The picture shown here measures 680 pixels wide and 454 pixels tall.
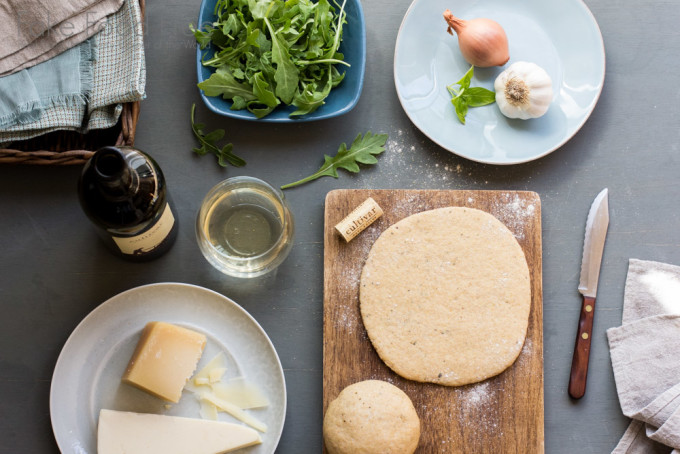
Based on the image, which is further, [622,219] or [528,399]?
[622,219]

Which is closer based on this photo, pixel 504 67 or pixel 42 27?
pixel 42 27

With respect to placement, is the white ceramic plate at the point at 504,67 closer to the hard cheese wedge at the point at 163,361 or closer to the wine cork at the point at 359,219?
the wine cork at the point at 359,219

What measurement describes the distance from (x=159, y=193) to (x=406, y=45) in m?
0.69

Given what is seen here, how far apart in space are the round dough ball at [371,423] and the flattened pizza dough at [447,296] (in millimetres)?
95

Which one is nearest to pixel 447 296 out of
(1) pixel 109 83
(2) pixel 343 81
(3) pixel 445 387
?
(3) pixel 445 387

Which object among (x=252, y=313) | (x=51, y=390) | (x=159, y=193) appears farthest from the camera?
(x=252, y=313)

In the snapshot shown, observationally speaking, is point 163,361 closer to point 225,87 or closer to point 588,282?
point 225,87

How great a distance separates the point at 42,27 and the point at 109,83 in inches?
6.8

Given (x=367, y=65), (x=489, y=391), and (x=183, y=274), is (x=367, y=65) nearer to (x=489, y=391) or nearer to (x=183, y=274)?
(x=183, y=274)

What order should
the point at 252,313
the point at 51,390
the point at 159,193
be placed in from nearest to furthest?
1. the point at 159,193
2. the point at 51,390
3. the point at 252,313

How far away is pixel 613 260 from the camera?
1.44 metres

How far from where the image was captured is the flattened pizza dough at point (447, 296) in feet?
4.31

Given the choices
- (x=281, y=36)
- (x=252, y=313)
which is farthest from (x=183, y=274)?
(x=281, y=36)

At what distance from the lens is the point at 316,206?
142 cm
